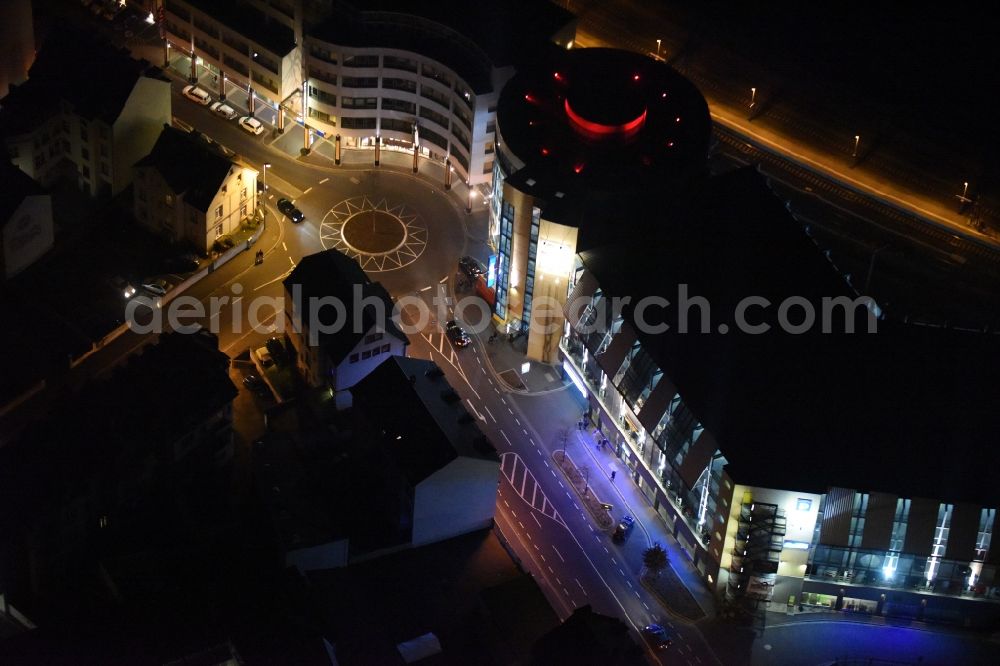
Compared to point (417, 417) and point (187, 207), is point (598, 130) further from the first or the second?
point (187, 207)

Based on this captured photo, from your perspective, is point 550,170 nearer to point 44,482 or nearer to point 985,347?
point 985,347

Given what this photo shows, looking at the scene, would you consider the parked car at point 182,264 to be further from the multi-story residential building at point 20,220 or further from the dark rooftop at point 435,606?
the dark rooftop at point 435,606

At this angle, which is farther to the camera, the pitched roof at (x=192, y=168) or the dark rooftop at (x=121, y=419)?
the pitched roof at (x=192, y=168)

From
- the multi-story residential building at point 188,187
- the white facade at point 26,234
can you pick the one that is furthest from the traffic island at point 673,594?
the white facade at point 26,234

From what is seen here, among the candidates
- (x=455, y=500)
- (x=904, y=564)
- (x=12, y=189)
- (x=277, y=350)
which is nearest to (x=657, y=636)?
(x=455, y=500)

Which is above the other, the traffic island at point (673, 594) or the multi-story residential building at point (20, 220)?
the multi-story residential building at point (20, 220)

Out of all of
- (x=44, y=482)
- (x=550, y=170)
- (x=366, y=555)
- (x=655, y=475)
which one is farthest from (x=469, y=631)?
(x=550, y=170)

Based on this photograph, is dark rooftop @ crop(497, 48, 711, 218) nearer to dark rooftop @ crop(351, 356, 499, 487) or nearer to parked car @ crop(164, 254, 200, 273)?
dark rooftop @ crop(351, 356, 499, 487)
